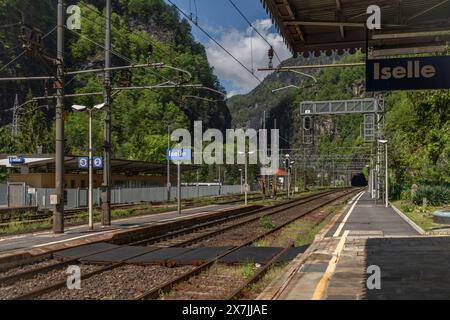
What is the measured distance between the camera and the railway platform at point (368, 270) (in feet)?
29.5

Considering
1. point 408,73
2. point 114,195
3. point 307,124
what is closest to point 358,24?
point 408,73

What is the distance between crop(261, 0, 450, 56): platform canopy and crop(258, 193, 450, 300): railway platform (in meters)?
5.34

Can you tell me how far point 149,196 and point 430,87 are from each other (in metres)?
44.3

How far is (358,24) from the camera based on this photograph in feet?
42.8

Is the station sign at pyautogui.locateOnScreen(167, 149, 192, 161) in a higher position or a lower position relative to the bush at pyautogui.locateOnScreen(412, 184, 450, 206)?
higher

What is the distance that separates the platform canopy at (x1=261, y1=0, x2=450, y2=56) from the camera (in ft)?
40.0

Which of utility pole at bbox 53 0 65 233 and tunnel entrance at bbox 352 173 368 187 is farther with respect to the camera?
tunnel entrance at bbox 352 173 368 187

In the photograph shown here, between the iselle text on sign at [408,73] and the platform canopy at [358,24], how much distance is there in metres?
1.67

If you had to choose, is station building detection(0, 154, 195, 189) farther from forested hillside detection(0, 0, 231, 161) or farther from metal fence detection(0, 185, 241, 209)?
forested hillside detection(0, 0, 231, 161)

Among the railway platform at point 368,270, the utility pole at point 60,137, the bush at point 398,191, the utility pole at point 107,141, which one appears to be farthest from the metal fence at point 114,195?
the bush at point 398,191

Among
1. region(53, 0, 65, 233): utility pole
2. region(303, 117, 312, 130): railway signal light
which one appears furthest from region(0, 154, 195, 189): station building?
region(53, 0, 65, 233): utility pole

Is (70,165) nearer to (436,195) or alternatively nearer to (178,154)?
(178,154)
